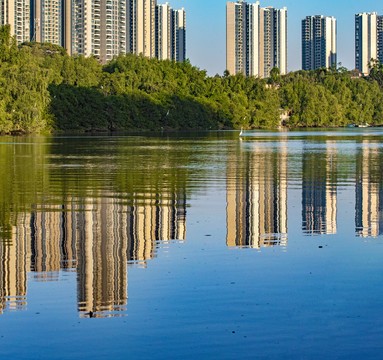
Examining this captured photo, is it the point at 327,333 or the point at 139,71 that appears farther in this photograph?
the point at 139,71

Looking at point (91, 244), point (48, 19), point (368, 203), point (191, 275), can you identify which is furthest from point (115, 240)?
point (48, 19)

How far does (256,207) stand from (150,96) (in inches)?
4639

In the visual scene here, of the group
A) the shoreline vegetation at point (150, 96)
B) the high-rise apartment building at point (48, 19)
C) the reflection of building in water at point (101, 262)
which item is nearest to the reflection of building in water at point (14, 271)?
the reflection of building in water at point (101, 262)

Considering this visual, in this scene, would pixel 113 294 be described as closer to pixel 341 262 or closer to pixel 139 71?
pixel 341 262

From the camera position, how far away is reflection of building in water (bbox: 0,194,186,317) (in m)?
8.20

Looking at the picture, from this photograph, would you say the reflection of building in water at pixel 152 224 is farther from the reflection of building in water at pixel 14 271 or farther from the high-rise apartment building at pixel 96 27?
the high-rise apartment building at pixel 96 27

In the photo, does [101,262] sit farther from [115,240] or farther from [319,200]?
[319,200]

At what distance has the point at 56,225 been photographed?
43.9 ft

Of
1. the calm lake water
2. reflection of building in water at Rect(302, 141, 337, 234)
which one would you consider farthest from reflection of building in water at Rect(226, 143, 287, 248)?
reflection of building in water at Rect(302, 141, 337, 234)

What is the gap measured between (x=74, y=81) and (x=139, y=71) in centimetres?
2132

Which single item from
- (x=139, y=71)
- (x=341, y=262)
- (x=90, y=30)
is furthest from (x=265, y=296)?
(x=90, y=30)

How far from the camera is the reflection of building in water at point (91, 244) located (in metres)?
8.20

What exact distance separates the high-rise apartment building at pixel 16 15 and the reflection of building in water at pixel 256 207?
154900mm

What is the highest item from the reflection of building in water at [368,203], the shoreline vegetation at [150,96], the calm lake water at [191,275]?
the shoreline vegetation at [150,96]
